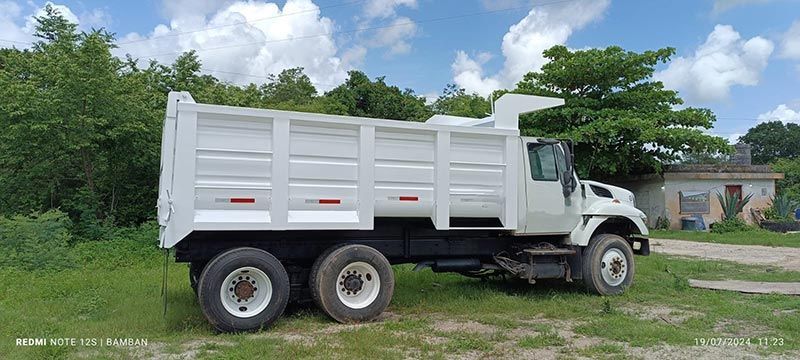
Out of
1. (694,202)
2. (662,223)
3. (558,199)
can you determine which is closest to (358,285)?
(558,199)

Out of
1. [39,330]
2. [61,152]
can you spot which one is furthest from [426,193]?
[61,152]

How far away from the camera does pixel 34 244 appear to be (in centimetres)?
1161

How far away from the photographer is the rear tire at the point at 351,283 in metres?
6.52

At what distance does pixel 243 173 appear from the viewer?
620cm

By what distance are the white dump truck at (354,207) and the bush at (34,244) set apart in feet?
19.6

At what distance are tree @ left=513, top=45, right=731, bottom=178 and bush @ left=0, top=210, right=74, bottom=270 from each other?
50.0 ft

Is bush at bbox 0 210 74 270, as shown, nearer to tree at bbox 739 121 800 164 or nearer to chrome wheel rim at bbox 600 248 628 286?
chrome wheel rim at bbox 600 248 628 286

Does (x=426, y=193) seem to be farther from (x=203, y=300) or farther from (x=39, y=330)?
(x=39, y=330)

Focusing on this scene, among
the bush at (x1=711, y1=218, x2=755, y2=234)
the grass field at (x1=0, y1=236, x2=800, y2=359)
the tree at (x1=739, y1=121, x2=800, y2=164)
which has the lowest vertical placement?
the grass field at (x1=0, y1=236, x2=800, y2=359)

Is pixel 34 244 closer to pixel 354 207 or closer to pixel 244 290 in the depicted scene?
pixel 244 290

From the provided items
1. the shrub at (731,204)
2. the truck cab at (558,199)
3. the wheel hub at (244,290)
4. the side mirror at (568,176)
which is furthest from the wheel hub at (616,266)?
the shrub at (731,204)

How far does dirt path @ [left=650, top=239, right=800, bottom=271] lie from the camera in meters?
12.9

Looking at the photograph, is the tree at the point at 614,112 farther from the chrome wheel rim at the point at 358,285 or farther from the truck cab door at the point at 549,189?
the chrome wheel rim at the point at 358,285

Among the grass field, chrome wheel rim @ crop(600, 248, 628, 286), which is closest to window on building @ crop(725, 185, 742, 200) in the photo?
the grass field
